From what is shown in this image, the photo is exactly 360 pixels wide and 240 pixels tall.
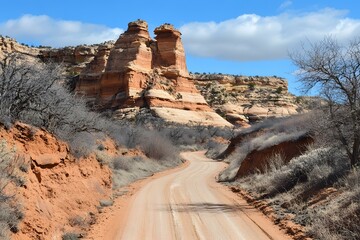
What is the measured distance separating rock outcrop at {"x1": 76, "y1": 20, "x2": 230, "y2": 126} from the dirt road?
5472cm

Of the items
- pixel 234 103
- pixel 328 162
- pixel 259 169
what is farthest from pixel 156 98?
pixel 328 162

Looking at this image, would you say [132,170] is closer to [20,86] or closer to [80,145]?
[80,145]

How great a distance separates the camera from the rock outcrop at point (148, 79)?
75562mm

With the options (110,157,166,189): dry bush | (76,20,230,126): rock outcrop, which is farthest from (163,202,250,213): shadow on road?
(76,20,230,126): rock outcrop

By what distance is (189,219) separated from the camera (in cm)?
1264

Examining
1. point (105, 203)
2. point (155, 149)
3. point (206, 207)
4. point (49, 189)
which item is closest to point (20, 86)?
point (49, 189)

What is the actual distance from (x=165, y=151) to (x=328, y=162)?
23.5 metres

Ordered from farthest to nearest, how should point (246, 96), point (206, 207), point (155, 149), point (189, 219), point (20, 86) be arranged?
1. point (246, 96)
2. point (155, 149)
3. point (206, 207)
4. point (20, 86)
5. point (189, 219)

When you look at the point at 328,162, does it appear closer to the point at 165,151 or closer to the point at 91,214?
the point at 91,214

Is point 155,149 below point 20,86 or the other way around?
below

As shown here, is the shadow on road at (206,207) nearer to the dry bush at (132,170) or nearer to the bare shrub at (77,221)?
the bare shrub at (77,221)

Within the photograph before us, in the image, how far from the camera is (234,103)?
335 ft

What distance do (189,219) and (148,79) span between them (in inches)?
2661

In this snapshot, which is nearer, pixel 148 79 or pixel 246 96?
pixel 148 79
